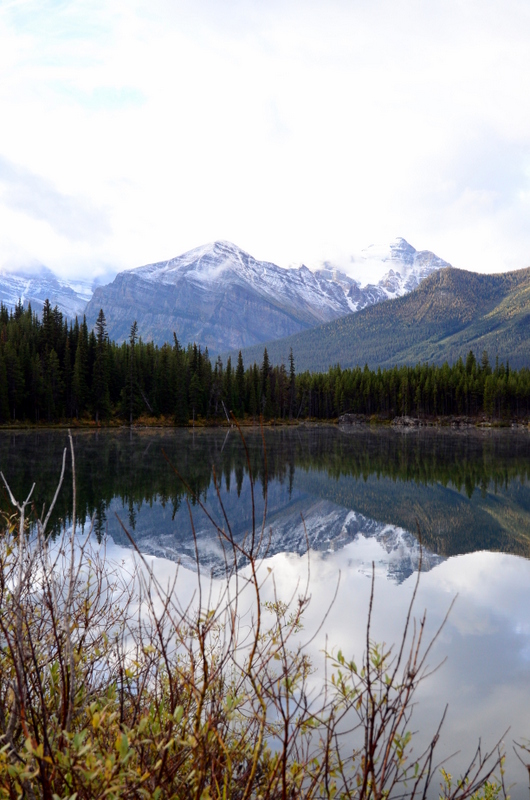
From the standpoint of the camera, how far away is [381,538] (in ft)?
64.0

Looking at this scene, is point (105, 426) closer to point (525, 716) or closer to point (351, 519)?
point (351, 519)

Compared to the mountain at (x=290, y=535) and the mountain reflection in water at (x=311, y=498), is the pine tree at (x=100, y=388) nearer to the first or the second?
the mountain reflection in water at (x=311, y=498)

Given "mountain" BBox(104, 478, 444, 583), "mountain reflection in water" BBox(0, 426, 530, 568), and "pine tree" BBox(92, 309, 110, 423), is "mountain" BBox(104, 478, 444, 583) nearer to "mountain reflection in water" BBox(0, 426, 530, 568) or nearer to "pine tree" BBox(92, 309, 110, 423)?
"mountain reflection in water" BBox(0, 426, 530, 568)

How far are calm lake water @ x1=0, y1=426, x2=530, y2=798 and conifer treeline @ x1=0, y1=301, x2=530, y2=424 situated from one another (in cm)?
3332

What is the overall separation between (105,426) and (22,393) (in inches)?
542

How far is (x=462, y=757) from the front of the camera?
686 cm

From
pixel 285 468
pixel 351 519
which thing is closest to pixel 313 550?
pixel 351 519

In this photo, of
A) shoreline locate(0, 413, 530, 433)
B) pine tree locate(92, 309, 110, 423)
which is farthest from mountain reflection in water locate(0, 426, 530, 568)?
pine tree locate(92, 309, 110, 423)

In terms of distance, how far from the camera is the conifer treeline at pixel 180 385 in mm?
85750

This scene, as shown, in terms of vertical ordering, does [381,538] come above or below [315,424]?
below

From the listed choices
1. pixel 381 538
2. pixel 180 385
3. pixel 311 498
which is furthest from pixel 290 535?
pixel 180 385

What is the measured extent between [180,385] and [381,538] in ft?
269

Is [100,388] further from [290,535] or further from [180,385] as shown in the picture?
[290,535]

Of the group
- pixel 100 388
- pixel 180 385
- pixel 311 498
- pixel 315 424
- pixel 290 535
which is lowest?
pixel 290 535
